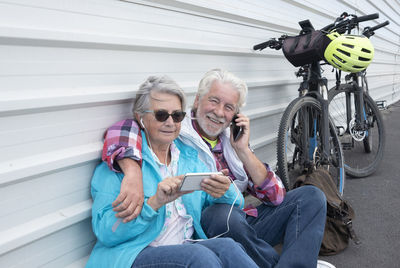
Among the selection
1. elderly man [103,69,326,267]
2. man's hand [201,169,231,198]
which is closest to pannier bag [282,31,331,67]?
elderly man [103,69,326,267]

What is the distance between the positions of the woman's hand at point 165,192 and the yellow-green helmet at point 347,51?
1877mm

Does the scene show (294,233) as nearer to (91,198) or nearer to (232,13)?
(91,198)

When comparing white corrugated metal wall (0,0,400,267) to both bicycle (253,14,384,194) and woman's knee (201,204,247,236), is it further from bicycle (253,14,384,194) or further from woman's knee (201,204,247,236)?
bicycle (253,14,384,194)

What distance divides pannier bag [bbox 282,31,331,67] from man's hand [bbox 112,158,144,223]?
73.1 inches

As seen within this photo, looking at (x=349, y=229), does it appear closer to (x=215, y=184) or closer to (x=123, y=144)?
(x=215, y=184)

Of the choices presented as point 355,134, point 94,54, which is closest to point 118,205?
point 94,54

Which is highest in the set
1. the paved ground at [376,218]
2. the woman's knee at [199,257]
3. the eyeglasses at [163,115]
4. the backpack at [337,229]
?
the eyeglasses at [163,115]

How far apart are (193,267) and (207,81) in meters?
1.04

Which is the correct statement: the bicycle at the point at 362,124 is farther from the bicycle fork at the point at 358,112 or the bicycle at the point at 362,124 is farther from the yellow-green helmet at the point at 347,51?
the yellow-green helmet at the point at 347,51

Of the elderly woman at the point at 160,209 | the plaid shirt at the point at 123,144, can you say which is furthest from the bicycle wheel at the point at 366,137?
the elderly woman at the point at 160,209

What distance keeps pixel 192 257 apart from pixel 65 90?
932mm

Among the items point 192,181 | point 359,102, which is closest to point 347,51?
point 359,102

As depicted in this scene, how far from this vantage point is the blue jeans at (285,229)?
1.73 meters

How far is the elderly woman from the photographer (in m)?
1.36
